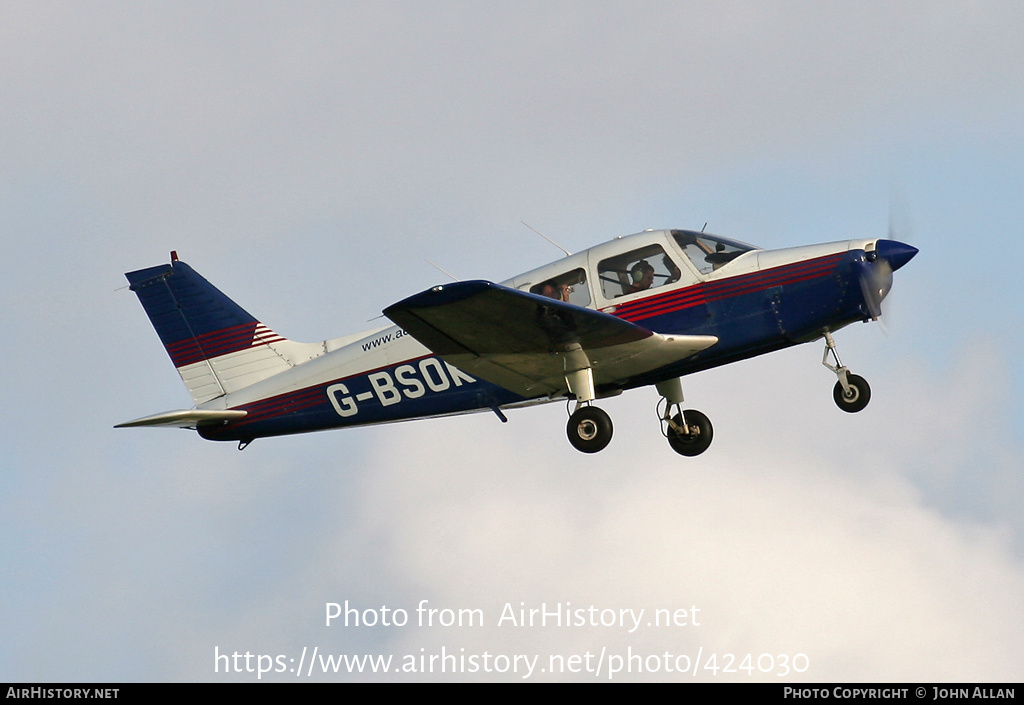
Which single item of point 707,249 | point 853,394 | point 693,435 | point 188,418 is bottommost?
point 693,435

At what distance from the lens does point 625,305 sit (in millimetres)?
17797

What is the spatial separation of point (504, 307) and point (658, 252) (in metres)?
2.27

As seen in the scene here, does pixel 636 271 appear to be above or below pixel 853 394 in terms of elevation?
above

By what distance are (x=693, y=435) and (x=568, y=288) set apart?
9.07 ft

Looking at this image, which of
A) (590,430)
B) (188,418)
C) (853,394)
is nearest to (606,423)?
(590,430)

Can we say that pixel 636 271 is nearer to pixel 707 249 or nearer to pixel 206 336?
pixel 707 249

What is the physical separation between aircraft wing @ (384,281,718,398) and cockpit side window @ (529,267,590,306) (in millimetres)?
680

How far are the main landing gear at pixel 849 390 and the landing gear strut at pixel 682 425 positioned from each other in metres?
2.13

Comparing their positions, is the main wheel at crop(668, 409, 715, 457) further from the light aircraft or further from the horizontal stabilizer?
the horizontal stabilizer

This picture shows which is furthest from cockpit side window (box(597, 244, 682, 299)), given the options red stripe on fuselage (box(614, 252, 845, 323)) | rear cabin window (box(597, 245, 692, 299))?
red stripe on fuselage (box(614, 252, 845, 323))

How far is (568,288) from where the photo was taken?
17.9m

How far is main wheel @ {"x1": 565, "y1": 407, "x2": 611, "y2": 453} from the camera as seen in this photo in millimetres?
17578

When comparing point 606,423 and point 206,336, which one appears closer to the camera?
point 606,423

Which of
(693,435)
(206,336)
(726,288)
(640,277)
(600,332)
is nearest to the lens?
(600,332)
